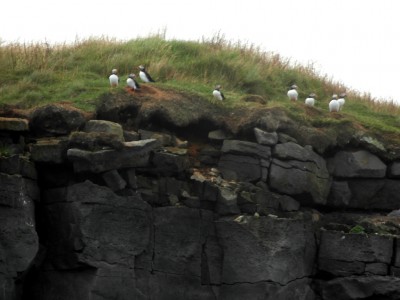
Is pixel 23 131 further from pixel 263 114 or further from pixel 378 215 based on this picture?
pixel 378 215

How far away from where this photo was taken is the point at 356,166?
1977cm

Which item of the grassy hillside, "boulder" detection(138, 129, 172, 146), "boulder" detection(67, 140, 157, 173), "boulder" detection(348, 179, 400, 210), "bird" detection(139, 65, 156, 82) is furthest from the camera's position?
"bird" detection(139, 65, 156, 82)

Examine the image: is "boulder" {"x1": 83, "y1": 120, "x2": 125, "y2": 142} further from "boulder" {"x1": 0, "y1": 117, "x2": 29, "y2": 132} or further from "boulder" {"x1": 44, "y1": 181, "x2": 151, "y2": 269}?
"boulder" {"x1": 44, "y1": 181, "x2": 151, "y2": 269}

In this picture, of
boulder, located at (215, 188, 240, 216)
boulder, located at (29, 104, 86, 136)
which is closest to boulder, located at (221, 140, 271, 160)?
boulder, located at (215, 188, 240, 216)

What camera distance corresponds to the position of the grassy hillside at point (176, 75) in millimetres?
20547

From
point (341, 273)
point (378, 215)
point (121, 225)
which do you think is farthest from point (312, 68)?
point (121, 225)

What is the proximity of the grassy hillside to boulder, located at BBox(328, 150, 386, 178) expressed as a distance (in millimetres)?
1075

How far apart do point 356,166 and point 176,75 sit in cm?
656

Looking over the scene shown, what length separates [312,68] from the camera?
29.2 meters

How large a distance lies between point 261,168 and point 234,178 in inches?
29.5

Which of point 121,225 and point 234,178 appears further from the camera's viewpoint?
point 234,178

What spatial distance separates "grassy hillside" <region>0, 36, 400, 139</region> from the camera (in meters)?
20.5

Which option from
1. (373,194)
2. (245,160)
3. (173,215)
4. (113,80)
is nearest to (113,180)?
(173,215)

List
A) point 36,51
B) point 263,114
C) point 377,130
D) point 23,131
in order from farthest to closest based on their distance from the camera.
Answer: point 36,51, point 377,130, point 263,114, point 23,131
